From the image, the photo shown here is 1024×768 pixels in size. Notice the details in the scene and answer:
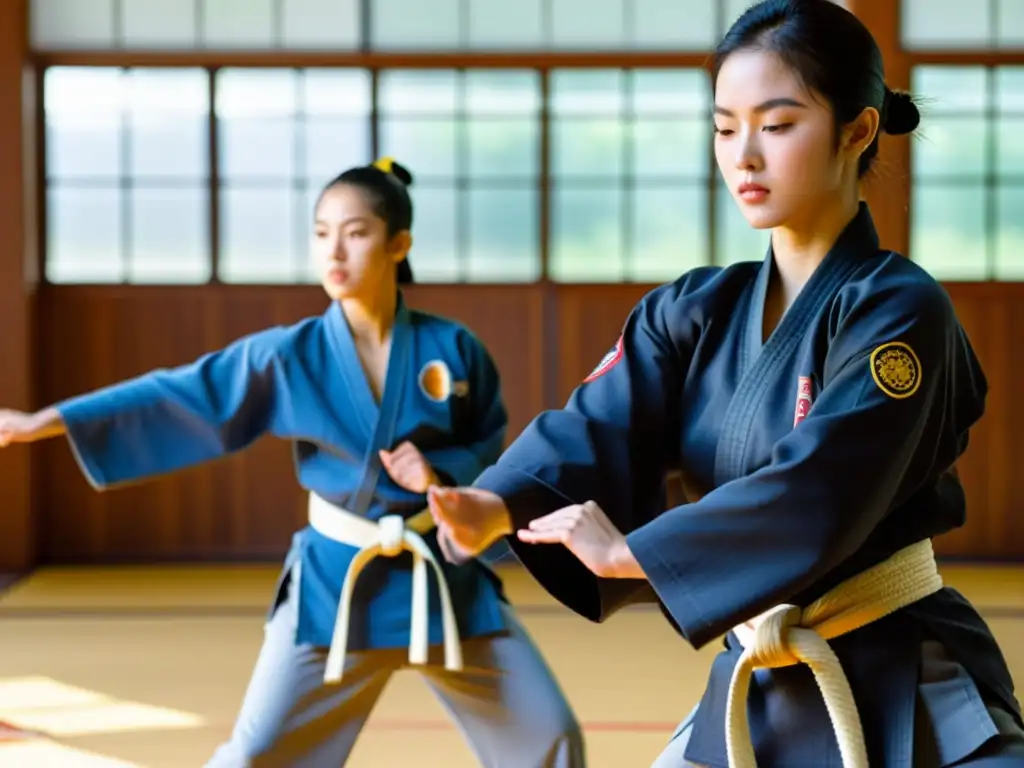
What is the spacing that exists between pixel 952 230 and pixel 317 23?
9.86 ft

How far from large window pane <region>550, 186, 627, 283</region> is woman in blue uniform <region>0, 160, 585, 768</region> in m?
3.81

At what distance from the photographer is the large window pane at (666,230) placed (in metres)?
6.93

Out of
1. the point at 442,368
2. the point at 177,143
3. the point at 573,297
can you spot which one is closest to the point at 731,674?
the point at 442,368

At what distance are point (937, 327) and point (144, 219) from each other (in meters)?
5.77

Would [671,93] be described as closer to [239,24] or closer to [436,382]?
[239,24]

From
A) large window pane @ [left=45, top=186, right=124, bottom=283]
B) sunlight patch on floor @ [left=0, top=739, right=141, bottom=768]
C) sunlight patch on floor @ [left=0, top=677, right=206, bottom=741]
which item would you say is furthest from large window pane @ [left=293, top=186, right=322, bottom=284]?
sunlight patch on floor @ [left=0, top=739, right=141, bottom=768]

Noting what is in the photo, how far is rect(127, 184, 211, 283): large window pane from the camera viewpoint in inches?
271

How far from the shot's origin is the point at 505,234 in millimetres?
6949

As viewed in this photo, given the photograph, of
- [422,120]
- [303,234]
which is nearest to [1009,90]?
[422,120]

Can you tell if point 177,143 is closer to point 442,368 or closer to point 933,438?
point 442,368

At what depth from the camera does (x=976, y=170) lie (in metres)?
6.89

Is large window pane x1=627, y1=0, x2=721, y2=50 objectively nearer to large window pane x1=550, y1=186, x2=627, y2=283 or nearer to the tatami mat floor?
large window pane x1=550, y1=186, x2=627, y2=283

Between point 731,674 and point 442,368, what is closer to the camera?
point 731,674

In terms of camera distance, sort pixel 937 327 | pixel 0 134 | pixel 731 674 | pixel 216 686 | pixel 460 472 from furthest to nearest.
→ pixel 0 134, pixel 216 686, pixel 460 472, pixel 731 674, pixel 937 327
